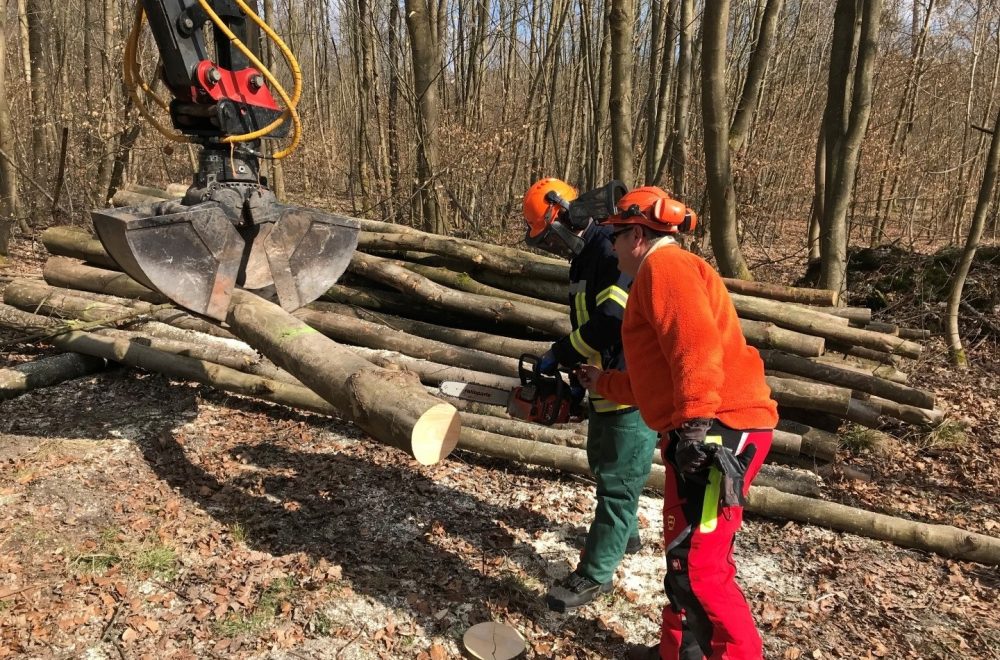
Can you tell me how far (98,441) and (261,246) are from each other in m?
Result: 2.10

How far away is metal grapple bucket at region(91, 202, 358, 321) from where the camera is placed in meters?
3.33

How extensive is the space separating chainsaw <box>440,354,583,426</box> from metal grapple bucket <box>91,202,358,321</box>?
4.36 feet

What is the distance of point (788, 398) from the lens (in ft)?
17.3

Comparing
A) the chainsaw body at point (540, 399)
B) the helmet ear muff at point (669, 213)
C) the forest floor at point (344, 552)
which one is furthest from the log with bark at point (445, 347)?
the helmet ear muff at point (669, 213)

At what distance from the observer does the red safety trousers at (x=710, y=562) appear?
8.68 feet

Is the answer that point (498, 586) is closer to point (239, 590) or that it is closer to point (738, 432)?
point (239, 590)

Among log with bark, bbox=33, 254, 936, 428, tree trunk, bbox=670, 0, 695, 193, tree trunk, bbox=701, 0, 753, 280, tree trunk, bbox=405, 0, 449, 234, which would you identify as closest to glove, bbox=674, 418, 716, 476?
log with bark, bbox=33, 254, 936, 428

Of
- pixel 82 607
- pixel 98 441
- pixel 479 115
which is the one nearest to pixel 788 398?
pixel 82 607

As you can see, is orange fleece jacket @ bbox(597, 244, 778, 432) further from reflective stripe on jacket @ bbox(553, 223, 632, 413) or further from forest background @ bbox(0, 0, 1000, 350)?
forest background @ bbox(0, 0, 1000, 350)

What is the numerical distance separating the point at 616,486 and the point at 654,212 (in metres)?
1.52

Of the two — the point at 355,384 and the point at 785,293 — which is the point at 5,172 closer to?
the point at 355,384

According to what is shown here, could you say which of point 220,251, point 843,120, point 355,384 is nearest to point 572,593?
point 355,384

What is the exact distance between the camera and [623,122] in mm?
7934

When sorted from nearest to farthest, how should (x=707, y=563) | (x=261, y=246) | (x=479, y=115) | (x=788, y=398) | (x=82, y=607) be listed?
(x=707, y=563) < (x=82, y=607) < (x=261, y=246) < (x=788, y=398) < (x=479, y=115)
